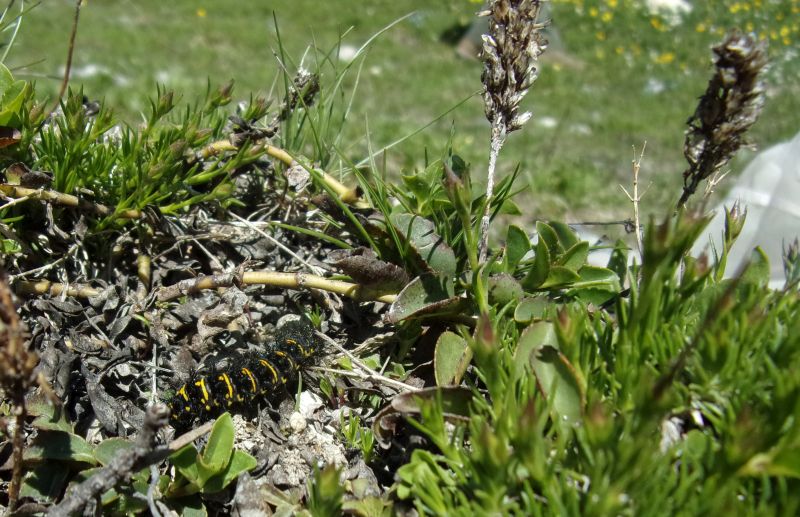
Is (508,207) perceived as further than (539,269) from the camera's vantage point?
Yes

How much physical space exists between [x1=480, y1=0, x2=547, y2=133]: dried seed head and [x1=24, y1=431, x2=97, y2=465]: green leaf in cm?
115

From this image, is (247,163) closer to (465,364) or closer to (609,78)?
(465,364)

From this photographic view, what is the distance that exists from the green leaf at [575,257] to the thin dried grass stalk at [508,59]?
11.2 inches

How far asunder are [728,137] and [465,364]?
0.76 m

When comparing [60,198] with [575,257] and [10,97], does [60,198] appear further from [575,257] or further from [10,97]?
[575,257]

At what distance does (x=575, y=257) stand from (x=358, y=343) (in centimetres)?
61

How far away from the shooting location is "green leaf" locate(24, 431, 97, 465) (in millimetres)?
1533

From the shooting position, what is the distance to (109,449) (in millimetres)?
1554

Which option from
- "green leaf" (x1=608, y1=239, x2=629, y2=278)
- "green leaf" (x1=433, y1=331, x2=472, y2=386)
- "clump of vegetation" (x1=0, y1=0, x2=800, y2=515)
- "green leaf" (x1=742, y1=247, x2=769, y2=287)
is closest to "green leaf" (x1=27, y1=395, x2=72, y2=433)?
"clump of vegetation" (x1=0, y1=0, x2=800, y2=515)

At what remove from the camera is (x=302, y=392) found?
6.14 ft

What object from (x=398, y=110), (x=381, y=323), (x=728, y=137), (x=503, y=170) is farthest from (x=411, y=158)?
(x=728, y=137)

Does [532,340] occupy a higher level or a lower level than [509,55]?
lower

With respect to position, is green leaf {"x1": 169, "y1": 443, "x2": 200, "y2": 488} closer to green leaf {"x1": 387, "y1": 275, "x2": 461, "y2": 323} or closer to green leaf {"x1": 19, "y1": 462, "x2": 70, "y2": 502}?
green leaf {"x1": 19, "y1": 462, "x2": 70, "y2": 502}

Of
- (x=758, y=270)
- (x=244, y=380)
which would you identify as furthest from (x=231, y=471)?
(x=758, y=270)
